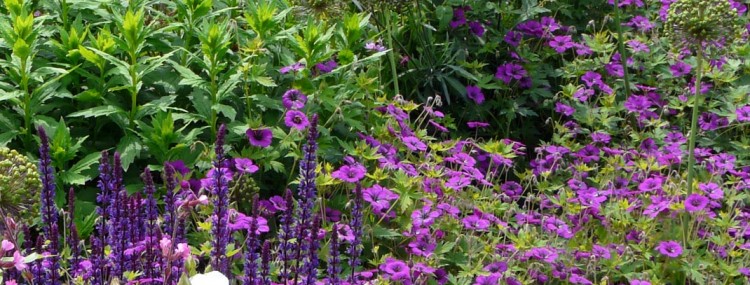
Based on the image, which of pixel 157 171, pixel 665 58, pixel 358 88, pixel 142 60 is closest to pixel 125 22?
pixel 142 60

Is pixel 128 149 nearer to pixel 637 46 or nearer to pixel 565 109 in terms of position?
pixel 565 109

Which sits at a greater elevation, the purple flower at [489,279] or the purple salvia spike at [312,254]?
the purple salvia spike at [312,254]

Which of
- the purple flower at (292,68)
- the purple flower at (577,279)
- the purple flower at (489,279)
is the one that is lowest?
the purple flower at (577,279)

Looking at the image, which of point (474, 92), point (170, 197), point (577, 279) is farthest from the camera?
point (474, 92)

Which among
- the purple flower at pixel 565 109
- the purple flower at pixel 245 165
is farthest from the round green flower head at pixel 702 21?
the purple flower at pixel 245 165

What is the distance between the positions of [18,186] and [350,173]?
3.51ft

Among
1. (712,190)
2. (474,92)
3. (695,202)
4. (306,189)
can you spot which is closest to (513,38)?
(474,92)

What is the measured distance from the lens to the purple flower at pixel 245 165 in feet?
11.4

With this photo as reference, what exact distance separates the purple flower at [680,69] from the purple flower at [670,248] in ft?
5.38

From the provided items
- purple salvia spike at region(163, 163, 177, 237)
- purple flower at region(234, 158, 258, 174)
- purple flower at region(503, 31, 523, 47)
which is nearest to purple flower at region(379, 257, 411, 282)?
purple flower at region(234, 158, 258, 174)

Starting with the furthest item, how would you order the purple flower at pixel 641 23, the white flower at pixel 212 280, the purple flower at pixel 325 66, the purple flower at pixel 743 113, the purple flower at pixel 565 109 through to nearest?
the purple flower at pixel 641 23 → the purple flower at pixel 565 109 → the purple flower at pixel 743 113 → the purple flower at pixel 325 66 → the white flower at pixel 212 280

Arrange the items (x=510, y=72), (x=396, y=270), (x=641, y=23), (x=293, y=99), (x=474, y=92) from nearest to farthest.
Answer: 1. (x=396, y=270)
2. (x=293, y=99)
3. (x=474, y=92)
4. (x=510, y=72)
5. (x=641, y=23)

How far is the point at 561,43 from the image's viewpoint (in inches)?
206

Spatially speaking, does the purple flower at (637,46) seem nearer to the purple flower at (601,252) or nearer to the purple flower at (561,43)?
the purple flower at (561,43)
